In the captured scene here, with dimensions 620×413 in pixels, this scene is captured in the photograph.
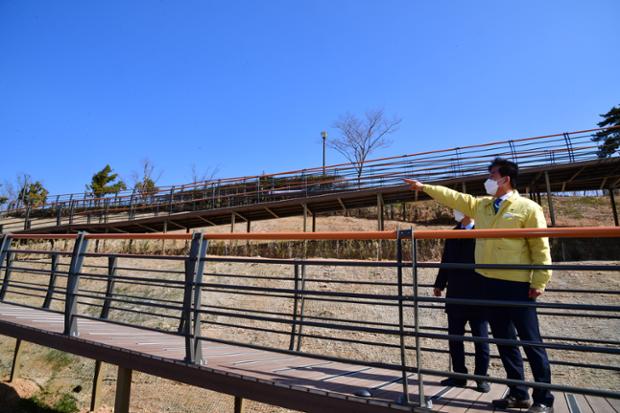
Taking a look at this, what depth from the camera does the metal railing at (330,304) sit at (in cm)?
217

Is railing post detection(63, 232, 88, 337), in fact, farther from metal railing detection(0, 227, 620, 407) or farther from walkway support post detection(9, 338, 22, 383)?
walkway support post detection(9, 338, 22, 383)

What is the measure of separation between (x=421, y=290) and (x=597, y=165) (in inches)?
382

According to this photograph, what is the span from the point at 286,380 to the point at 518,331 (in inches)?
61.3

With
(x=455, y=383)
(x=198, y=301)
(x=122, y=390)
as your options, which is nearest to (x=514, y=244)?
(x=455, y=383)

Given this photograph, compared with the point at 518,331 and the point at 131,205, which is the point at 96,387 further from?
the point at 131,205

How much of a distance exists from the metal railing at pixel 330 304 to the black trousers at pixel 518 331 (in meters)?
0.22

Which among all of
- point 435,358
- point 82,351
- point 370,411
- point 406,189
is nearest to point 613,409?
point 370,411

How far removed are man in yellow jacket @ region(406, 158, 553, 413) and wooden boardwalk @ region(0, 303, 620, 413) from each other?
0.83 feet

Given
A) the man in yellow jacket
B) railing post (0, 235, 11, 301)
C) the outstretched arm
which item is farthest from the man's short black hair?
railing post (0, 235, 11, 301)

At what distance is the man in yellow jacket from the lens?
2.35 metres

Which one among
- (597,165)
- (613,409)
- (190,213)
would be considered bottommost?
(613,409)

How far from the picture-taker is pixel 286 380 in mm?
2680

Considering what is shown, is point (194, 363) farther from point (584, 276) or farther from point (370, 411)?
point (584, 276)

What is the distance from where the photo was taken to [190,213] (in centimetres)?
1719
